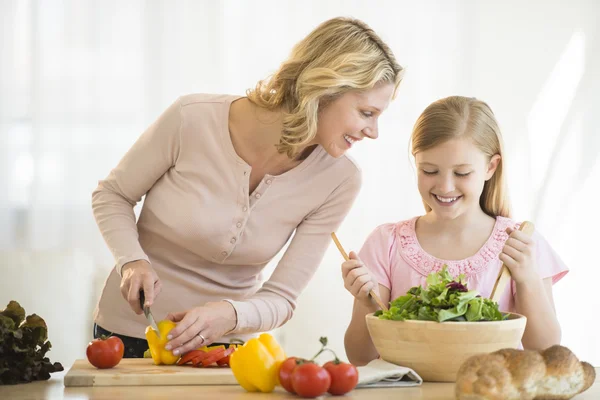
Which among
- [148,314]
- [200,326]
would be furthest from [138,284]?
[200,326]

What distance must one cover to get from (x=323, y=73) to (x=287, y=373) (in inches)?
30.5

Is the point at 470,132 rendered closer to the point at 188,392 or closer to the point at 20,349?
the point at 188,392

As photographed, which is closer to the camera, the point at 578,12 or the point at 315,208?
the point at 315,208

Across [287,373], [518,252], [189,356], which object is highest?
[518,252]

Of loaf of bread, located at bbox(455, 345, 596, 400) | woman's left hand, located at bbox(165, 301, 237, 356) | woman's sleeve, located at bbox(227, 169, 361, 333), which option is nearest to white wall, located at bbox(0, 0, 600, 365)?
woman's sleeve, located at bbox(227, 169, 361, 333)

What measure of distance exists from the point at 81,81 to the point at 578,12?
2.65 metres

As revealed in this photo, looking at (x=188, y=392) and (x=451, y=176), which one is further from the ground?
(x=451, y=176)

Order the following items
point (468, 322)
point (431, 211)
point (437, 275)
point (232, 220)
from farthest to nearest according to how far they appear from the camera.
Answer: point (431, 211)
point (232, 220)
point (437, 275)
point (468, 322)

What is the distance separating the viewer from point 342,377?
1.31 metres

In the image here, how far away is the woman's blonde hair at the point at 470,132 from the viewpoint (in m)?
2.01

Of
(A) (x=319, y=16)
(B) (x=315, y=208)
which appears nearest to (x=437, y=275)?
(B) (x=315, y=208)


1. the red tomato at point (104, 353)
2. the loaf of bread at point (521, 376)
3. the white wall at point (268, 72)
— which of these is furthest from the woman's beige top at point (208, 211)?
the white wall at point (268, 72)

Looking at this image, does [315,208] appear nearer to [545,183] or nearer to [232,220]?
[232,220]

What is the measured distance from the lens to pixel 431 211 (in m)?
2.17
